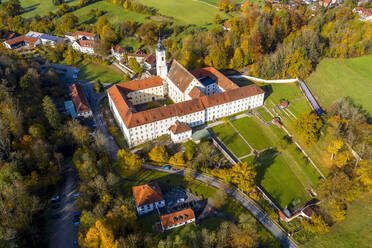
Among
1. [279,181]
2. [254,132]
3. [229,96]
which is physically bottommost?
[279,181]

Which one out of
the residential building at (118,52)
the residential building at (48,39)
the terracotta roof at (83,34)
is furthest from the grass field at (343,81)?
the residential building at (48,39)

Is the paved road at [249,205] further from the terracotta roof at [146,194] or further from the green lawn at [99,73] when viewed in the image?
the green lawn at [99,73]

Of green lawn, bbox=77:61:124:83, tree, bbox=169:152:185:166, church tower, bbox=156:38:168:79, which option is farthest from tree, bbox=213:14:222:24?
tree, bbox=169:152:185:166

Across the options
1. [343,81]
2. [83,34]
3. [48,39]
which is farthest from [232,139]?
[48,39]

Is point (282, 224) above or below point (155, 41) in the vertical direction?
below

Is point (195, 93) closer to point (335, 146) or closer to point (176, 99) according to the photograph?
point (176, 99)

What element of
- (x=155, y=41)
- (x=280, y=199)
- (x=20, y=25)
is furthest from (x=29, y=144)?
(x=20, y=25)

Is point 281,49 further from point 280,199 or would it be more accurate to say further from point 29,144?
point 29,144
